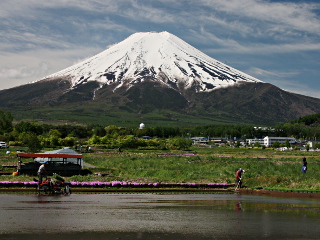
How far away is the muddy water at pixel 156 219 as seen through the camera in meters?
10.9

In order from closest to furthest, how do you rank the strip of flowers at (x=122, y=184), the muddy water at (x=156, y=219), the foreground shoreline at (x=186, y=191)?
the muddy water at (x=156, y=219), the foreground shoreline at (x=186, y=191), the strip of flowers at (x=122, y=184)

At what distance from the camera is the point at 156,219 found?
13.1 m

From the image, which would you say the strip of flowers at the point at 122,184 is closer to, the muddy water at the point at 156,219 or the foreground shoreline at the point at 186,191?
the foreground shoreline at the point at 186,191

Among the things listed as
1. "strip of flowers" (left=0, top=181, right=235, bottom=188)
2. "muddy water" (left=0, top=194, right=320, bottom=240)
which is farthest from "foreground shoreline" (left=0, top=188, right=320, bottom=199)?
"muddy water" (left=0, top=194, right=320, bottom=240)

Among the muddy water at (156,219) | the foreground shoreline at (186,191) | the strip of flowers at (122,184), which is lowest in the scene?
the foreground shoreline at (186,191)

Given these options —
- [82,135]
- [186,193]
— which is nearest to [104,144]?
[82,135]

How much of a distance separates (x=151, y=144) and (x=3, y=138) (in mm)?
36371

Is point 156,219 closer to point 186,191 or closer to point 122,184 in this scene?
point 186,191

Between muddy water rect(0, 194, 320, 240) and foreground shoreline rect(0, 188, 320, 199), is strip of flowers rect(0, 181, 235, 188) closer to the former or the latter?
foreground shoreline rect(0, 188, 320, 199)

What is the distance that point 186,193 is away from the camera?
72.8ft

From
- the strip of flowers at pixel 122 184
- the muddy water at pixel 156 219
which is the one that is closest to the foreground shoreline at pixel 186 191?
the strip of flowers at pixel 122 184

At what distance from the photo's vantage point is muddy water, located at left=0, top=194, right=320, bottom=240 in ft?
35.8

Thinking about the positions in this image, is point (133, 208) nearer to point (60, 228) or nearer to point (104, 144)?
point (60, 228)

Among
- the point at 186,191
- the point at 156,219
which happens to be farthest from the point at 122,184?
the point at 156,219
